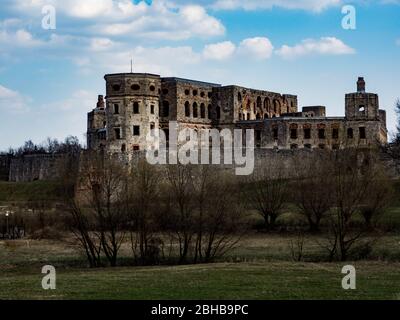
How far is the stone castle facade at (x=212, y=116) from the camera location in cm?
7100

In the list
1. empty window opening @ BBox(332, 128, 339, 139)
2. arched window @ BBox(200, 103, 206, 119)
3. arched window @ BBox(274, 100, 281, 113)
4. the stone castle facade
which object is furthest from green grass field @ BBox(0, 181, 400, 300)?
A: arched window @ BBox(274, 100, 281, 113)

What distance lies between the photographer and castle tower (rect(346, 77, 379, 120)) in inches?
3068

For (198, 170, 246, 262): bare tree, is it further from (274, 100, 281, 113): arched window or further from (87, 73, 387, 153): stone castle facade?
(274, 100, 281, 113): arched window

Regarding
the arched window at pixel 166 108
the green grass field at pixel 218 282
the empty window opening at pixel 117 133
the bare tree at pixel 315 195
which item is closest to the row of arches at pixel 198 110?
the arched window at pixel 166 108

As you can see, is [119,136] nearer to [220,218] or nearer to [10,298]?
[220,218]

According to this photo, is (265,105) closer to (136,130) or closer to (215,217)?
(136,130)

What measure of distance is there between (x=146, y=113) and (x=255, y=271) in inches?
1692

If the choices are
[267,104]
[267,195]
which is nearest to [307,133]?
[267,104]

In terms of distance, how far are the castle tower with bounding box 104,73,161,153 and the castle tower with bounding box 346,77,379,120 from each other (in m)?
21.5

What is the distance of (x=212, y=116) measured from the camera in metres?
83.9

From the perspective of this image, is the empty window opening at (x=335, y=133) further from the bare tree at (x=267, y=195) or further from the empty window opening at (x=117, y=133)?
the empty window opening at (x=117, y=133)

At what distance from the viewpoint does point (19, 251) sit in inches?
1807

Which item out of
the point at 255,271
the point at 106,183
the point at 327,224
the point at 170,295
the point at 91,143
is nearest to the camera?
the point at 170,295

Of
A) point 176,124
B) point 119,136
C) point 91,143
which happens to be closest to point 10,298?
point 119,136
